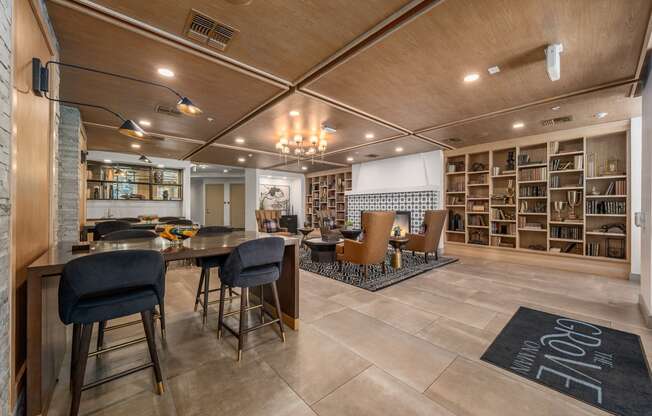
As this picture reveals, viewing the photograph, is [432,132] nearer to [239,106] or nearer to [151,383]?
[239,106]

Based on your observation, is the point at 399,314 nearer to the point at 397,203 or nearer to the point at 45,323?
the point at 45,323

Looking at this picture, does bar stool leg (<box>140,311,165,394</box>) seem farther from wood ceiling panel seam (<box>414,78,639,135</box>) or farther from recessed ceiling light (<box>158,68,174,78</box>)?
wood ceiling panel seam (<box>414,78,639,135</box>)

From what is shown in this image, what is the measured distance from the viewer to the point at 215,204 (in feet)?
39.4

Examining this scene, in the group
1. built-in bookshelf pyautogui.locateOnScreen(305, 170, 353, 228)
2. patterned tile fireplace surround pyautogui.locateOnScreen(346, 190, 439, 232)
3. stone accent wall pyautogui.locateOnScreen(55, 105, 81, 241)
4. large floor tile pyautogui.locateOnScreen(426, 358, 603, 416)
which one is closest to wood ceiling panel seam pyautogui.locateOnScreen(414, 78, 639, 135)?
patterned tile fireplace surround pyautogui.locateOnScreen(346, 190, 439, 232)

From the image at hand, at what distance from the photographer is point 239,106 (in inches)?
147

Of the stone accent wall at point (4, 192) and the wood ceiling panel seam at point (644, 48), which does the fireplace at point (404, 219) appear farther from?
the stone accent wall at point (4, 192)

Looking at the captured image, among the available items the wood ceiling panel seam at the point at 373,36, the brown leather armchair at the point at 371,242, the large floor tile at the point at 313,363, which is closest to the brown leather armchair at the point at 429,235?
the brown leather armchair at the point at 371,242

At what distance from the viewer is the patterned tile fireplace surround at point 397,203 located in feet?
21.8

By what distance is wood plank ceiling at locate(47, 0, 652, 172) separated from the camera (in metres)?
1.94

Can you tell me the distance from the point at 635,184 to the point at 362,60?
5.09 meters

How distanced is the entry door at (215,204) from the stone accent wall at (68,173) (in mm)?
8244

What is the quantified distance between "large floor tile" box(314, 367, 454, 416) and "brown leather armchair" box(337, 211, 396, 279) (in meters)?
2.34

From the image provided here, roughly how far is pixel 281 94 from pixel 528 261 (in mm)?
5879

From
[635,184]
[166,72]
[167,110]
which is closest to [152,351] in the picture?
[166,72]
